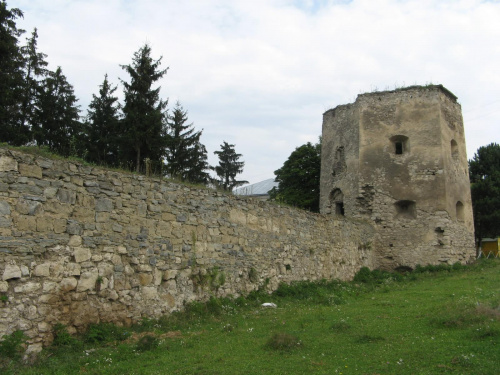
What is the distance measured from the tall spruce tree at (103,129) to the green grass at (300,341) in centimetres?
1571

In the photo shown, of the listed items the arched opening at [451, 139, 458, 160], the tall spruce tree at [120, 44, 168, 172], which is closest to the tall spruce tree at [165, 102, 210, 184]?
the tall spruce tree at [120, 44, 168, 172]

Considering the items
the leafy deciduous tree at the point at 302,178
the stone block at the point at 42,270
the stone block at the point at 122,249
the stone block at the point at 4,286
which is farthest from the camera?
the leafy deciduous tree at the point at 302,178

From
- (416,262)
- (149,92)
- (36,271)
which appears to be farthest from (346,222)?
(149,92)

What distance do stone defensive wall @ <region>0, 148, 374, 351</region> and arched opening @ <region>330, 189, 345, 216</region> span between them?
8.71 metres

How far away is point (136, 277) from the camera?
8.38 meters

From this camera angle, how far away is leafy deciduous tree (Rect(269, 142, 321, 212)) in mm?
25875

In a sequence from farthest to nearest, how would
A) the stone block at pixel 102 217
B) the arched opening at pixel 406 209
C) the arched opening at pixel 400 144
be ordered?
the arched opening at pixel 400 144 → the arched opening at pixel 406 209 → the stone block at pixel 102 217

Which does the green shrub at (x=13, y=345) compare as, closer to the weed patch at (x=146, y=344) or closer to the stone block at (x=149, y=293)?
the weed patch at (x=146, y=344)

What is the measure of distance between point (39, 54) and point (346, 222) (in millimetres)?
18218

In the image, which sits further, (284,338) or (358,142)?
(358,142)

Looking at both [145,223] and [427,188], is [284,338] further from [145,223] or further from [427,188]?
[427,188]

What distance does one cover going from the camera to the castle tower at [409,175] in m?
17.9

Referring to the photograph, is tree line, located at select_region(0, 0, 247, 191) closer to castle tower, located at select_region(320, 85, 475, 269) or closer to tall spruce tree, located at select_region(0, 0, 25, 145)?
tall spruce tree, located at select_region(0, 0, 25, 145)

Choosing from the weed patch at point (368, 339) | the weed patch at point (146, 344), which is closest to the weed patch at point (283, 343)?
the weed patch at point (368, 339)
